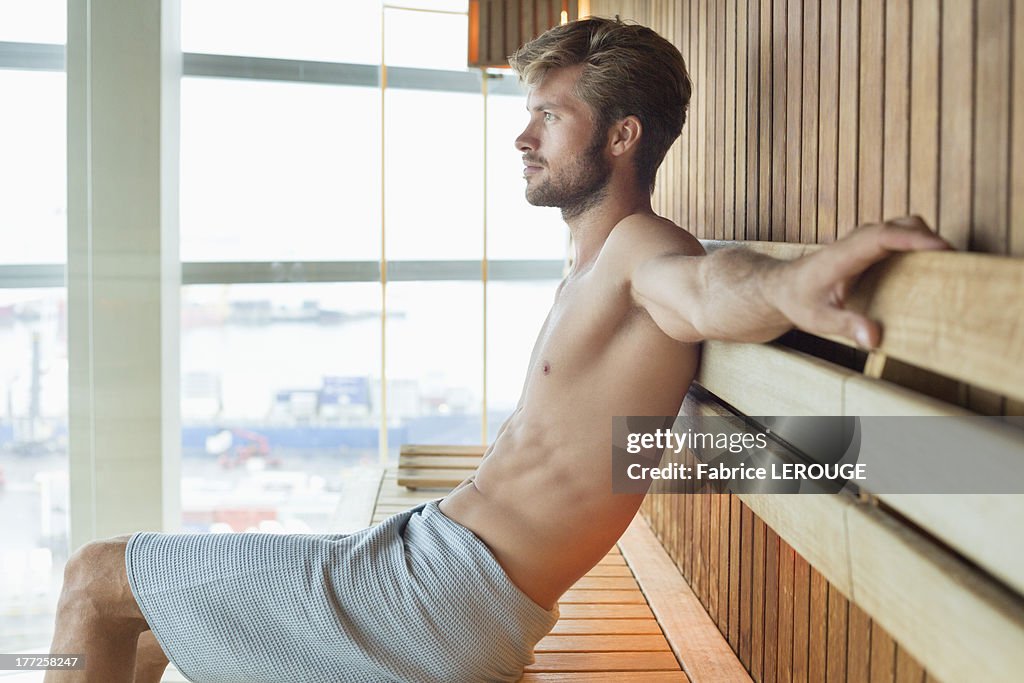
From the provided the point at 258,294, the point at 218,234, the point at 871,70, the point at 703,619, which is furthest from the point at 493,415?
the point at 871,70

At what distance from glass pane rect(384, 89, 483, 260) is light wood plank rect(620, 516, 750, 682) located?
219cm

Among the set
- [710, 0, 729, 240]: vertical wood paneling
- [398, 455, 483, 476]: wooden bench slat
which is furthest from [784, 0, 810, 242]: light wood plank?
[398, 455, 483, 476]: wooden bench slat

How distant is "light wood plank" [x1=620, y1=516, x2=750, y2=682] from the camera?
173cm

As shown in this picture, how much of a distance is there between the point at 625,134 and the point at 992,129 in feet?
2.72

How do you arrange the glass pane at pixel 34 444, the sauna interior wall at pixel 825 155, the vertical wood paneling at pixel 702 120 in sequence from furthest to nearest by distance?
the glass pane at pixel 34 444 < the vertical wood paneling at pixel 702 120 < the sauna interior wall at pixel 825 155

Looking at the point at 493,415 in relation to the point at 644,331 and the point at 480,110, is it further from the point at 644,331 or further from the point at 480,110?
the point at 644,331

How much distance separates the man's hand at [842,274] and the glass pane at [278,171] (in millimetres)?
3604

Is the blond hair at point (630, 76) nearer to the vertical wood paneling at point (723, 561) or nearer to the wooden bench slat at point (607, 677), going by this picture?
the vertical wood paneling at point (723, 561)

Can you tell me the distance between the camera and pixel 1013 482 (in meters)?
0.65

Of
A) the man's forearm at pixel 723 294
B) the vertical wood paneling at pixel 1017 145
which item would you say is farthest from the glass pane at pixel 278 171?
the vertical wood paneling at pixel 1017 145

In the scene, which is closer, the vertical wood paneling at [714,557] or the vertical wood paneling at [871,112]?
the vertical wood paneling at [871,112]

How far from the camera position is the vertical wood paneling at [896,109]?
3.49ft

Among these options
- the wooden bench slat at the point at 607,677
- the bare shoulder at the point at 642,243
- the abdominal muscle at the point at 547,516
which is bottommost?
the wooden bench slat at the point at 607,677

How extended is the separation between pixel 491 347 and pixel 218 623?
3.22 meters
